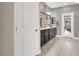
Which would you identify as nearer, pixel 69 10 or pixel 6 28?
pixel 6 28

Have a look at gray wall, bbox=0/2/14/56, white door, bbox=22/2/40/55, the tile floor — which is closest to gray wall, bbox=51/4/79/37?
the tile floor

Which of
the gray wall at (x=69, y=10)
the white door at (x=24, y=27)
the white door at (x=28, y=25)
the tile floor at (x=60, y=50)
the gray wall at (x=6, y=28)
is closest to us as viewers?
the gray wall at (x=6, y=28)

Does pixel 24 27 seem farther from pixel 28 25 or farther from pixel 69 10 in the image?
pixel 69 10

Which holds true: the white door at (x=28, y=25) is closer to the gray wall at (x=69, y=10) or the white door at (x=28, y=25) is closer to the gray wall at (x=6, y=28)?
the gray wall at (x=6, y=28)

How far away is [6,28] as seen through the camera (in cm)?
272

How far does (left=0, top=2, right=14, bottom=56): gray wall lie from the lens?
8.79 feet

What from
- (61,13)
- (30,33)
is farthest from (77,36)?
(30,33)

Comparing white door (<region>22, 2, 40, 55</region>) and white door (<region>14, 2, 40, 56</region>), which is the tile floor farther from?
white door (<region>14, 2, 40, 56</region>)

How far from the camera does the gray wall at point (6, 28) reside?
105 inches

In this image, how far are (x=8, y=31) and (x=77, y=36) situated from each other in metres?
8.57

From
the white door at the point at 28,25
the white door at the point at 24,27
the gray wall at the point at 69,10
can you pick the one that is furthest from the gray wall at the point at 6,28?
the gray wall at the point at 69,10

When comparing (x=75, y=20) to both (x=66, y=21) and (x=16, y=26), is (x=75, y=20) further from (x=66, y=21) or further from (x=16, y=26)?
(x=16, y=26)

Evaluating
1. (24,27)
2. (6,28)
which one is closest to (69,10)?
(24,27)

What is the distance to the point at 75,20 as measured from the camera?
10.5 metres
